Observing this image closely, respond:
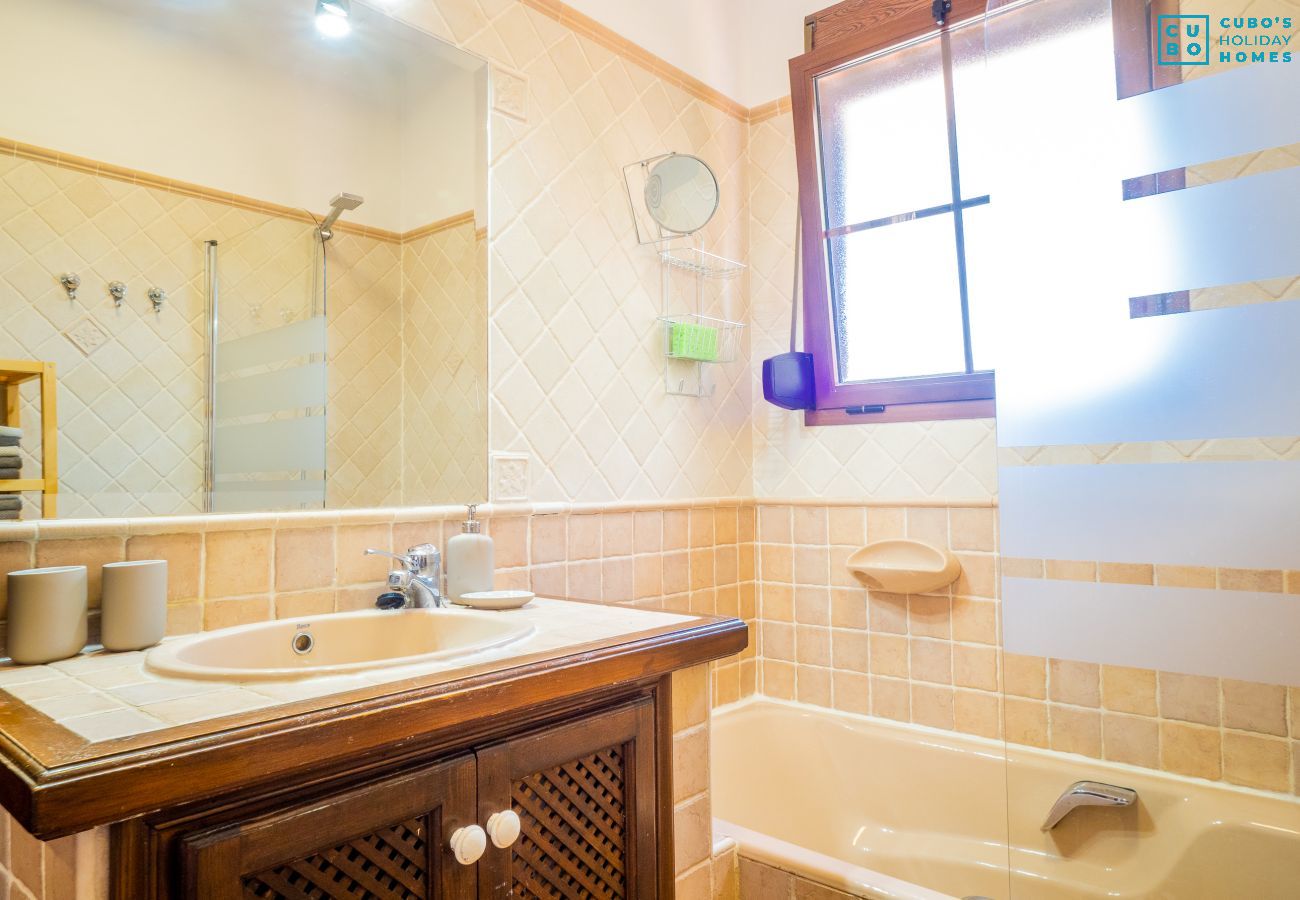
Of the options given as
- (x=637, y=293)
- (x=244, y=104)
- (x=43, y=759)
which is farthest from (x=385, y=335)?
(x=43, y=759)

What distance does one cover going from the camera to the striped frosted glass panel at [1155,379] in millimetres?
1035

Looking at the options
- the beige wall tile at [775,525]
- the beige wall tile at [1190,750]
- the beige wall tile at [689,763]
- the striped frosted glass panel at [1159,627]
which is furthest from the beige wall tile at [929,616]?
the beige wall tile at [689,763]

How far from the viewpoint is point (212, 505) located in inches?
55.1

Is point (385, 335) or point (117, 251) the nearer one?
point (117, 251)

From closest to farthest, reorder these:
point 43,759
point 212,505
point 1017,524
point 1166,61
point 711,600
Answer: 1. point 43,759
2. point 1166,61
3. point 1017,524
4. point 212,505
5. point 711,600

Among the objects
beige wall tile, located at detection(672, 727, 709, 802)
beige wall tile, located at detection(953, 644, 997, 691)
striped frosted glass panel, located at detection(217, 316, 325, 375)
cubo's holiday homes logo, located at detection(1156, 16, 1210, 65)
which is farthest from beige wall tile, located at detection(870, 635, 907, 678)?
striped frosted glass panel, located at detection(217, 316, 325, 375)

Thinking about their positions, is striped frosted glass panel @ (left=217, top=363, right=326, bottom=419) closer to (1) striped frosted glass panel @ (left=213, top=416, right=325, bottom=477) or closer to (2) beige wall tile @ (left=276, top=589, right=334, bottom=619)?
(1) striped frosted glass panel @ (left=213, top=416, right=325, bottom=477)

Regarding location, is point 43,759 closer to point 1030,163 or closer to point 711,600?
point 1030,163

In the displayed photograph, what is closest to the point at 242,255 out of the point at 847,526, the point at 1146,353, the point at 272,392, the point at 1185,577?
the point at 272,392

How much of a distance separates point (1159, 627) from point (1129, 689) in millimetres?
274

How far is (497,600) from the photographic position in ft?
5.02

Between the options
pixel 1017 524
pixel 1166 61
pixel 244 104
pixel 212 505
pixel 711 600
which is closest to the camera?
pixel 1166 61

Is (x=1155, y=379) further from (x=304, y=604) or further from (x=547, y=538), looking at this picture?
(x=304, y=604)

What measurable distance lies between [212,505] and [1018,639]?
1.45m
